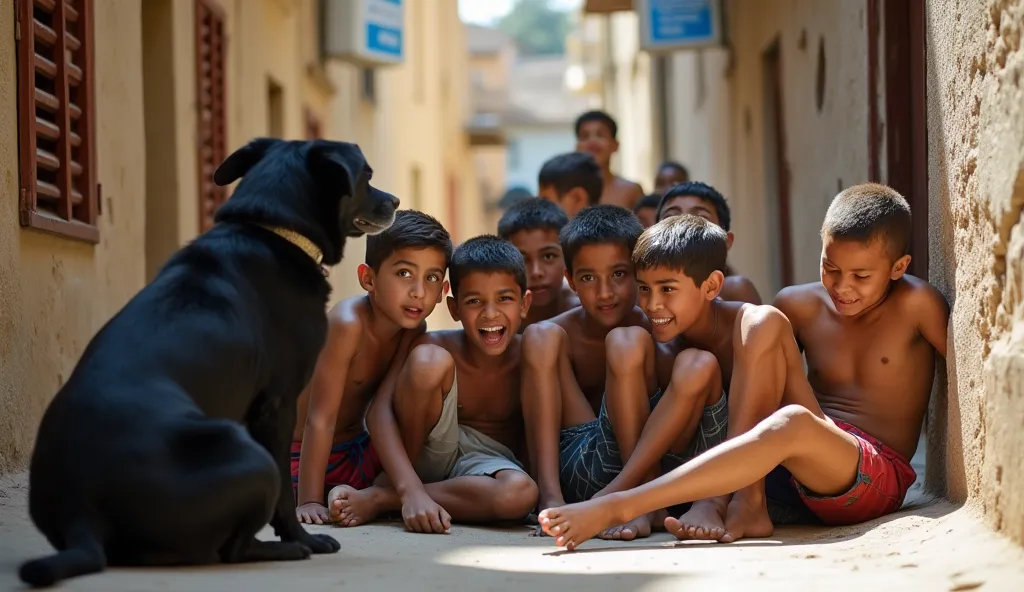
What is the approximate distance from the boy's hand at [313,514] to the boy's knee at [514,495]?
56 centimetres

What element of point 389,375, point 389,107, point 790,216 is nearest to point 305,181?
point 389,375

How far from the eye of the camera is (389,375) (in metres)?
4.37

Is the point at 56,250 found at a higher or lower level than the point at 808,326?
higher

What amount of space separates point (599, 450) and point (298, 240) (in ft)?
4.50

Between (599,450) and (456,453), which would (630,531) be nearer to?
(599,450)

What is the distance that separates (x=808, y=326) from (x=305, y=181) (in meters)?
1.76

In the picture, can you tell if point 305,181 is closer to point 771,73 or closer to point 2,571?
point 2,571

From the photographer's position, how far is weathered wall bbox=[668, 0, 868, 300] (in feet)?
22.4

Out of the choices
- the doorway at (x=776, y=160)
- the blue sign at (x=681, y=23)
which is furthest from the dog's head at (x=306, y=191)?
the blue sign at (x=681, y=23)

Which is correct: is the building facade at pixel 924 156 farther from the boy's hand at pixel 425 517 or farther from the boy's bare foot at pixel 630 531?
the boy's hand at pixel 425 517

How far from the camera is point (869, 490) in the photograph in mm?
3752

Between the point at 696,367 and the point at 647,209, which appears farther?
the point at 647,209

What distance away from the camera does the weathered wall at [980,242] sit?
117 inches

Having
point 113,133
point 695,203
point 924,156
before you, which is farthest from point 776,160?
point 113,133
